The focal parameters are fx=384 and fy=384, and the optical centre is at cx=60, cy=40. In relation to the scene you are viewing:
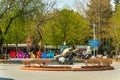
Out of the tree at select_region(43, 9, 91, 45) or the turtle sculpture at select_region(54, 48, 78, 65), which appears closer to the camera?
the turtle sculpture at select_region(54, 48, 78, 65)

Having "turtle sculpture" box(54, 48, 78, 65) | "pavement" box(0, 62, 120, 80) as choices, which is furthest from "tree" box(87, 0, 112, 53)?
"pavement" box(0, 62, 120, 80)

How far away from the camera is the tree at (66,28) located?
71250 mm

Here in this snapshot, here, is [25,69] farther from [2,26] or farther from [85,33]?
[85,33]

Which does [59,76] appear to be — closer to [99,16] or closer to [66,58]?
[66,58]

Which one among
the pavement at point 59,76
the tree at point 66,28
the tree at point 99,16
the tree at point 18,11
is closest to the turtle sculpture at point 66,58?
the pavement at point 59,76

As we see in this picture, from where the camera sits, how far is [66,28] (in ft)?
235

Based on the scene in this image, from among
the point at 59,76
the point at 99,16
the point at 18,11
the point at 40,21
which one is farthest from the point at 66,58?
the point at 99,16

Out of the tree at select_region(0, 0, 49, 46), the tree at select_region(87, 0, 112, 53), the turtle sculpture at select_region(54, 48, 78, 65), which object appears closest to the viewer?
the turtle sculpture at select_region(54, 48, 78, 65)

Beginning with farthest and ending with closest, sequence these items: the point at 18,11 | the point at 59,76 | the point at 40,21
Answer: the point at 40,21
the point at 18,11
the point at 59,76

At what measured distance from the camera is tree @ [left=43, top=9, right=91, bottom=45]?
234 feet

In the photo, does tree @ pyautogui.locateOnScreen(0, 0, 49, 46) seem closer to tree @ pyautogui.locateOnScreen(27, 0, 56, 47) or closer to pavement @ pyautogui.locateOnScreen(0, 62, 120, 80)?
tree @ pyautogui.locateOnScreen(27, 0, 56, 47)

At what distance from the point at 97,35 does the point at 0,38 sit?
35.9 meters

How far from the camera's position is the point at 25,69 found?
32812mm

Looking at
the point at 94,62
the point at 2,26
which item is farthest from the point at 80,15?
the point at 94,62
